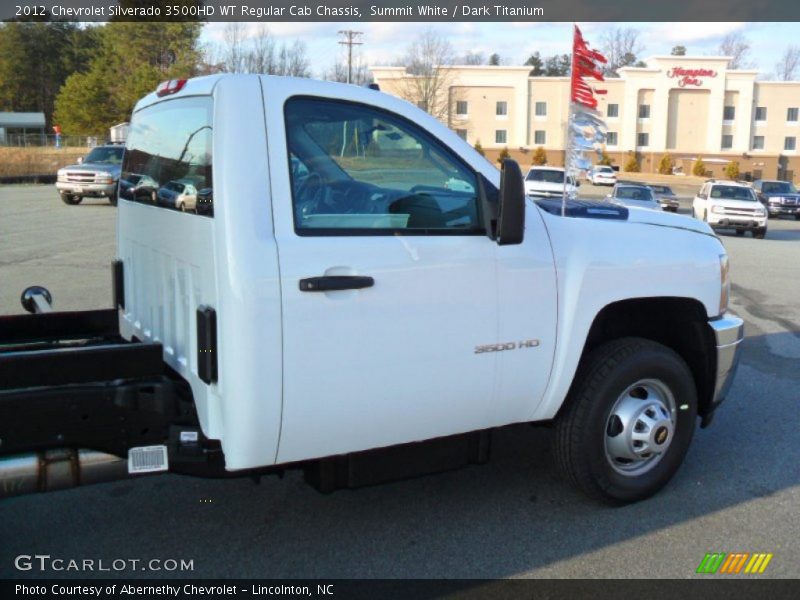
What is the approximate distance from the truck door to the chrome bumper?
1.57 metres

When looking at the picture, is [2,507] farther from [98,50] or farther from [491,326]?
[98,50]

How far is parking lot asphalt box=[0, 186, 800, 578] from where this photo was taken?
12.4 feet

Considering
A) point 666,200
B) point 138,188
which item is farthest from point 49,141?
point 138,188

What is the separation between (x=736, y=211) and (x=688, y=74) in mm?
59667

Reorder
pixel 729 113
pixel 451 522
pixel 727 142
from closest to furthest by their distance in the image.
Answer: pixel 451 522, pixel 729 113, pixel 727 142

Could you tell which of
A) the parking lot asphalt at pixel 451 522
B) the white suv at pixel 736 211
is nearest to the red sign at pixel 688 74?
the white suv at pixel 736 211

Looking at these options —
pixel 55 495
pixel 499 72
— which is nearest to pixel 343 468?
pixel 55 495

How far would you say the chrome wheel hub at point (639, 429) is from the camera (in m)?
4.28

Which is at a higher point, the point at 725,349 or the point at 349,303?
the point at 349,303

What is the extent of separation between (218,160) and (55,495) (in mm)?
2342

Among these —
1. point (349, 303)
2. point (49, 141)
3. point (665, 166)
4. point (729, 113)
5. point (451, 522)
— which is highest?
point (729, 113)

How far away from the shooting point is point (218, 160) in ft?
10.5

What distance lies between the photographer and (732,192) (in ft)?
86.1

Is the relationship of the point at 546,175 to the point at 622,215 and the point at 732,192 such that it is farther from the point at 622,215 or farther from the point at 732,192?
the point at 622,215
